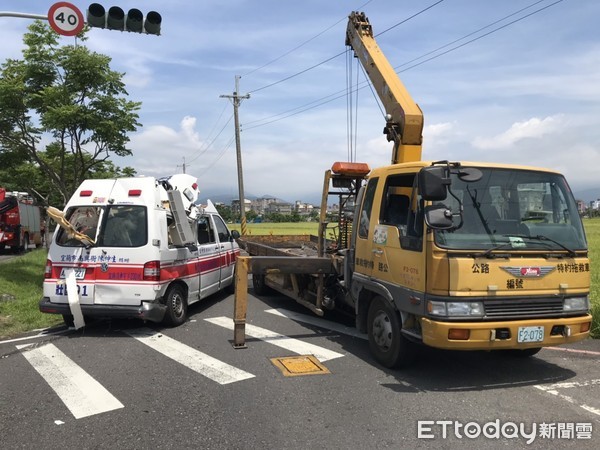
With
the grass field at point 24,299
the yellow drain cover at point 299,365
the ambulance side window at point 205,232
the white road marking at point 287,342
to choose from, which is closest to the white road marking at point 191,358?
the yellow drain cover at point 299,365

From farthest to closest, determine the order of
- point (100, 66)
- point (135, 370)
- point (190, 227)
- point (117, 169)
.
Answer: point (117, 169)
point (100, 66)
point (190, 227)
point (135, 370)

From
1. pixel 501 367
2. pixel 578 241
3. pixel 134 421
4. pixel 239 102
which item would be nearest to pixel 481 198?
pixel 578 241

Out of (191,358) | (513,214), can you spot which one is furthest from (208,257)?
(513,214)

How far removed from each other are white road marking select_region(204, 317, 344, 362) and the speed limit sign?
529cm

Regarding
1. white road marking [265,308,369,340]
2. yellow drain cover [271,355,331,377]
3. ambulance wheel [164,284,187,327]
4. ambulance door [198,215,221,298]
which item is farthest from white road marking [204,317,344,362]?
ambulance door [198,215,221,298]

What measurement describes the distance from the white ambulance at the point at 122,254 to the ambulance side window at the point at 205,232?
879 mm

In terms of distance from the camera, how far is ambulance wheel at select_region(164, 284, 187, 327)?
743 cm

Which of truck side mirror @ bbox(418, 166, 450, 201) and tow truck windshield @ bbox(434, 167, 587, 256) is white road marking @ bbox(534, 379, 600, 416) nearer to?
tow truck windshield @ bbox(434, 167, 587, 256)

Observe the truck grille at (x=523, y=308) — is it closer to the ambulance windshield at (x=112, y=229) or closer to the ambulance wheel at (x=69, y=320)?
the ambulance windshield at (x=112, y=229)

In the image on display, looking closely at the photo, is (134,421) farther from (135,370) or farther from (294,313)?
(294,313)

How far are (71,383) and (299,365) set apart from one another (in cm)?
248

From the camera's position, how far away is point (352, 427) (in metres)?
4.01

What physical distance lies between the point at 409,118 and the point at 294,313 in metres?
4.02

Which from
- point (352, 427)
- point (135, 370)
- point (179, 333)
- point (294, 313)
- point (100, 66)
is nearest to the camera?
point (352, 427)
